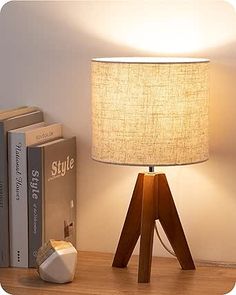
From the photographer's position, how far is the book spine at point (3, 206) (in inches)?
74.0

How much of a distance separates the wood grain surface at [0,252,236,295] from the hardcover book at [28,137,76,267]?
0.31ft

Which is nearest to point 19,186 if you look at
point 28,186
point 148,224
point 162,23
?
point 28,186

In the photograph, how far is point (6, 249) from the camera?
194 cm

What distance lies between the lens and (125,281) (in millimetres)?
1802

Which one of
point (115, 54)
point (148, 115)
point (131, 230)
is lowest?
point (131, 230)

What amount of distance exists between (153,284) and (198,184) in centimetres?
31

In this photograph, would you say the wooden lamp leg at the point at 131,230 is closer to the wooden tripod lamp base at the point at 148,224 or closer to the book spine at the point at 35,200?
the wooden tripod lamp base at the point at 148,224

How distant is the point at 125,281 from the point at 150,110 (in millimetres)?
409

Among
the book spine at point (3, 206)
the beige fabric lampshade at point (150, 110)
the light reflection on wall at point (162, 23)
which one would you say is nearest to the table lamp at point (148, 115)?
the beige fabric lampshade at point (150, 110)

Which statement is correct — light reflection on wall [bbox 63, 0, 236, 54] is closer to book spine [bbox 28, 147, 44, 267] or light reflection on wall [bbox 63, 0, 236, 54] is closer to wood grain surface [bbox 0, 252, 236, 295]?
book spine [bbox 28, 147, 44, 267]

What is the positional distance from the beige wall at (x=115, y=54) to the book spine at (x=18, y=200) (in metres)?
0.20

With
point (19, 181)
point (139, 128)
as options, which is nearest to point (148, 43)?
point (139, 128)

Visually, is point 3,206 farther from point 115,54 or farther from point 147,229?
point 115,54

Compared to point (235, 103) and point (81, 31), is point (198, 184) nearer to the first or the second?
point (235, 103)
